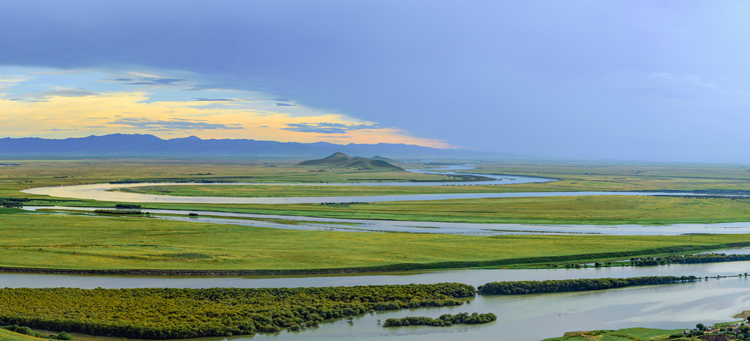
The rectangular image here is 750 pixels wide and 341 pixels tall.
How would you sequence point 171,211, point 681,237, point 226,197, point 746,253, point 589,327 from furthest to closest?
point 226,197
point 171,211
point 681,237
point 746,253
point 589,327

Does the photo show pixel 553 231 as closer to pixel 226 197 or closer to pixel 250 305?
pixel 250 305

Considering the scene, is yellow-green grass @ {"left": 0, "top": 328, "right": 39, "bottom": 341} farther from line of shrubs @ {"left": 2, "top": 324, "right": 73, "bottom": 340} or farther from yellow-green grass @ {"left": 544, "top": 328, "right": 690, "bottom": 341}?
yellow-green grass @ {"left": 544, "top": 328, "right": 690, "bottom": 341}

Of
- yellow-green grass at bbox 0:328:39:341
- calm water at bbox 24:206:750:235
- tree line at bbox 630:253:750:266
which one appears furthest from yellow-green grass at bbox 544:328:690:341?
calm water at bbox 24:206:750:235

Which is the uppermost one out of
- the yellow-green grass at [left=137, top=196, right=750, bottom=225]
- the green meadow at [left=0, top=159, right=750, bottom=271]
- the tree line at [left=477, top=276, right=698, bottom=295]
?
the yellow-green grass at [left=137, top=196, right=750, bottom=225]

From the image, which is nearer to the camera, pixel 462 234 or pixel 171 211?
pixel 462 234

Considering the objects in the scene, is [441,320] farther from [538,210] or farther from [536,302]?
[538,210]

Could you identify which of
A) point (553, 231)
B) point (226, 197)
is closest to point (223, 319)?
point (553, 231)

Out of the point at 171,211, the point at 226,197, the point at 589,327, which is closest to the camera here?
the point at 589,327

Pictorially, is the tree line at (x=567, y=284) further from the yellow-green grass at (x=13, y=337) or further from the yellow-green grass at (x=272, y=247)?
the yellow-green grass at (x=13, y=337)
